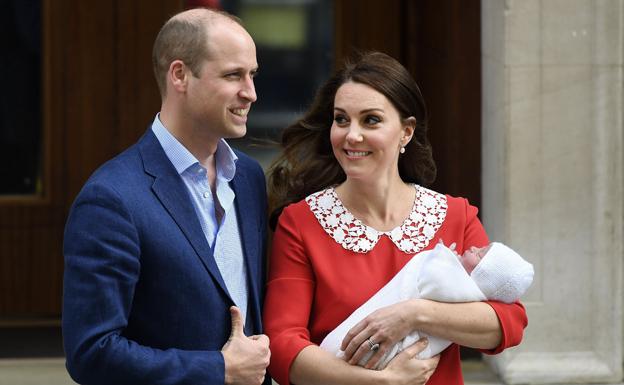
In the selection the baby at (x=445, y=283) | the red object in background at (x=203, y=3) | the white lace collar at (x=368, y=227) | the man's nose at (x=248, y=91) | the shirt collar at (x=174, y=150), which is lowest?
the baby at (x=445, y=283)

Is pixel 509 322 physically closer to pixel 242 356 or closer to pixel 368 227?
pixel 368 227

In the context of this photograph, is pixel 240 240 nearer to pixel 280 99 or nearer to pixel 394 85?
pixel 394 85

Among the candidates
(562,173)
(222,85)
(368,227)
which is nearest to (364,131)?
(368,227)

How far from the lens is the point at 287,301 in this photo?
10.8 feet

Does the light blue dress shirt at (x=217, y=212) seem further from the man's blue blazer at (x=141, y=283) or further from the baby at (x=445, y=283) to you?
the baby at (x=445, y=283)

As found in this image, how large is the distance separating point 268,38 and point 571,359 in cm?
228

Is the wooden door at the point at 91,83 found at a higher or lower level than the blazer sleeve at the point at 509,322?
higher

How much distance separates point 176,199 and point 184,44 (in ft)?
1.27

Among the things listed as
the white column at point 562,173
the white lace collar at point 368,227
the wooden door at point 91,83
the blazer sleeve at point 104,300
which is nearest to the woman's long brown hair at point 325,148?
the white lace collar at point 368,227

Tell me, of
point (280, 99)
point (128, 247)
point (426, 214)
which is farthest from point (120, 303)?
point (280, 99)

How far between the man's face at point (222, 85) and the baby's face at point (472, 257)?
69cm

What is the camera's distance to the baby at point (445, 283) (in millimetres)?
3184

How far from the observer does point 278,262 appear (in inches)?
132

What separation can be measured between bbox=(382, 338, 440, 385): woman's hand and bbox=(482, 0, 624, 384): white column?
102 inches
